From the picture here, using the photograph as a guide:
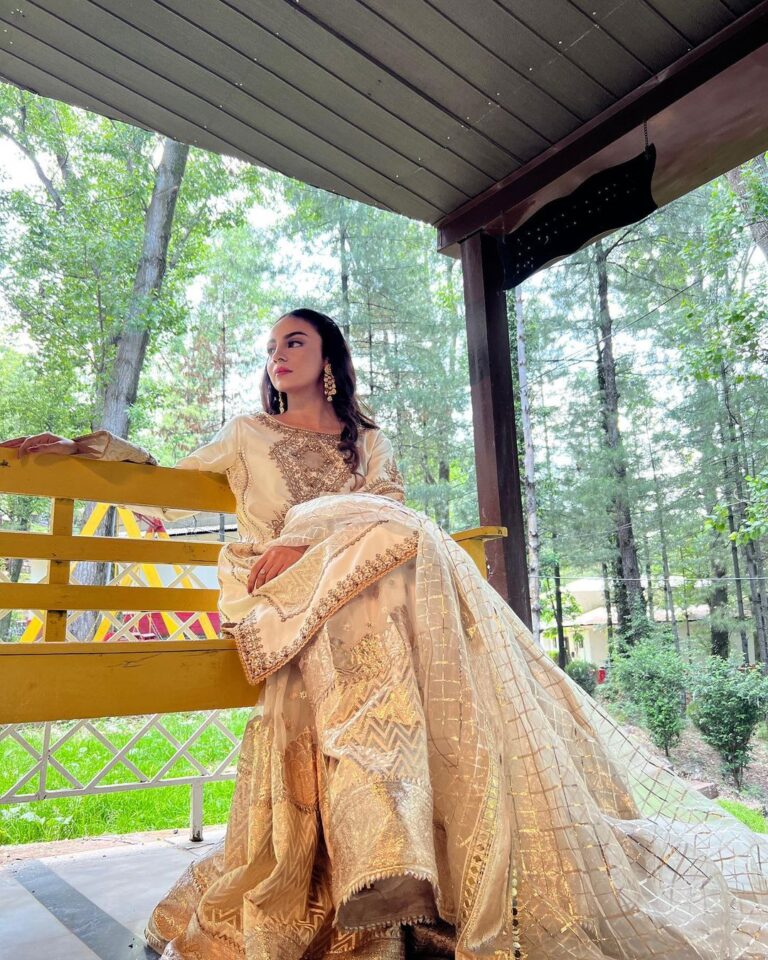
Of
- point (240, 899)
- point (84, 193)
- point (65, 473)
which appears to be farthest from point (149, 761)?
point (84, 193)

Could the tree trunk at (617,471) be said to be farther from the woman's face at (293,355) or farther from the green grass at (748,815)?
the woman's face at (293,355)

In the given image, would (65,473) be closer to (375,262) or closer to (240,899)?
(240,899)

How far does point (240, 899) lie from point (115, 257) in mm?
6650

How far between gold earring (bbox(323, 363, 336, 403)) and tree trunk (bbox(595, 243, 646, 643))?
3.80 metres

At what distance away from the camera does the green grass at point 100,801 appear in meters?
3.91

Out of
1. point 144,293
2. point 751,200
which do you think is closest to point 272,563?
point 751,200

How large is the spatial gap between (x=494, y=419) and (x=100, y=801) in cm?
316

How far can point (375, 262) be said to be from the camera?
8.11m

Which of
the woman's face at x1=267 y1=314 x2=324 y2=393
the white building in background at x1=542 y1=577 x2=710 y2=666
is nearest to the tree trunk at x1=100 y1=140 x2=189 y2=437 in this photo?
the white building in background at x1=542 y1=577 x2=710 y2=666

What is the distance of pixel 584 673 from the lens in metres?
5.78

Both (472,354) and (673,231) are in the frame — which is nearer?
(472,354)

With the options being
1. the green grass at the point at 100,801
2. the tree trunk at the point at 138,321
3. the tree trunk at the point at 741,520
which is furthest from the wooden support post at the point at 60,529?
the tree trunk at the point at 138,321

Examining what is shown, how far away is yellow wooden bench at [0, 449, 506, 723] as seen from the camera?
1.46 metres

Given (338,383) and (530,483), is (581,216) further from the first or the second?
(530,483)
